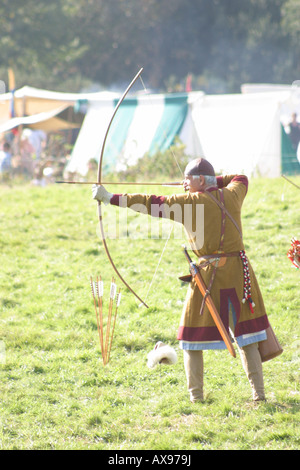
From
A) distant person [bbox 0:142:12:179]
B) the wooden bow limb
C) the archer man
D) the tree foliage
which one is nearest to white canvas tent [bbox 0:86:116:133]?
distant person [bbox 0:142:12:179]

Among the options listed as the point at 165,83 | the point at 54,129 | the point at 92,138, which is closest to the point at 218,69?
the point at 165,83

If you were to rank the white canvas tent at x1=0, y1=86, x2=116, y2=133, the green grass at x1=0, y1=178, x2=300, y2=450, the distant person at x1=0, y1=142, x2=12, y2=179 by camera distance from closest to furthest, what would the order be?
the green grass at x1=0, y1=178, x2=300, y2=450
the distant person at x1=0, y1=142, x2=12, y2=179
the white canvas tent at x1=0, y1=86, x2=116, y2=133

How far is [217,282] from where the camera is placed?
3.87m

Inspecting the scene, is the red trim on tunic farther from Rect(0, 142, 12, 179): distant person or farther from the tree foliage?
the tree foliage

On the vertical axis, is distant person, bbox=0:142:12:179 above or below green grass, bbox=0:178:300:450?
above

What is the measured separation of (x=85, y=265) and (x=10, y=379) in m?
2.58

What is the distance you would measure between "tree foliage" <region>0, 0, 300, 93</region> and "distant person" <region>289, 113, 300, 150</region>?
66.9 feet

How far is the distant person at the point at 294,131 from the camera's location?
12258mm

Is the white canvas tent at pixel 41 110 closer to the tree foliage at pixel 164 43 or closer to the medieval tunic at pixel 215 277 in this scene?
the medieval tunic at pixel 215 277

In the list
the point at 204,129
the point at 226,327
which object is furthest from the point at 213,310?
the point at 204,129

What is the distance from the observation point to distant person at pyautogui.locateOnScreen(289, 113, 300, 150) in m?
12.3

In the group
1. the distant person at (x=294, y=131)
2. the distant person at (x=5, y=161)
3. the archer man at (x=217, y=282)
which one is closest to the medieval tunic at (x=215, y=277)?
the archer man at (x=217, y=282)

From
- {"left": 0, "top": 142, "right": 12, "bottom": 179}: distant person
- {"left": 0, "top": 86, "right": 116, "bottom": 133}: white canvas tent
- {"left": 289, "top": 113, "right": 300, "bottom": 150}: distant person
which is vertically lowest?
{"left": 0, "top": 142, "right": 12, "bottom": 179}: distant person
